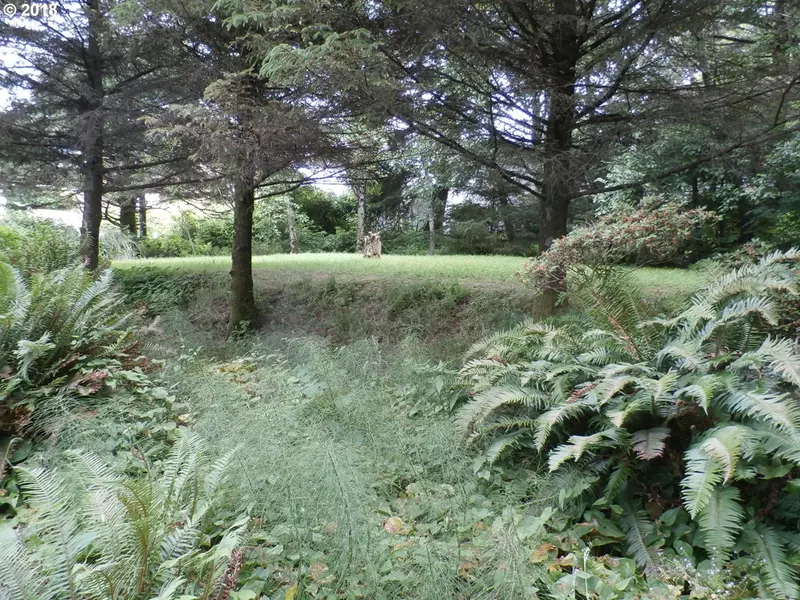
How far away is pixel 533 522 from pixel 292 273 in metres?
6.84

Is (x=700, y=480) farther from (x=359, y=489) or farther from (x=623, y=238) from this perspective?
(x=623, y=238)

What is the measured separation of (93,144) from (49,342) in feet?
14.9

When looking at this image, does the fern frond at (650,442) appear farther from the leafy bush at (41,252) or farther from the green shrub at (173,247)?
the green shrub at (173,247)

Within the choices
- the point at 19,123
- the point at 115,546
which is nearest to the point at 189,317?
the point at 19,123

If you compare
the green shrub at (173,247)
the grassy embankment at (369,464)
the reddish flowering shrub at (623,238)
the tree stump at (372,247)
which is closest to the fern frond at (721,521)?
the grassy embankment at (369,464)

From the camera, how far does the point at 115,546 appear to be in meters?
1.74

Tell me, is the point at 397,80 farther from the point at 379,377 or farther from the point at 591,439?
the point at 591,439

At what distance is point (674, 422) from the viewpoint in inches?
103

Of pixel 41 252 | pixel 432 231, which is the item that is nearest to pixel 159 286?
pixel 41 252

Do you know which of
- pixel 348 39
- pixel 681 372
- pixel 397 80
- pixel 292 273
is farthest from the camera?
pixel 292 273

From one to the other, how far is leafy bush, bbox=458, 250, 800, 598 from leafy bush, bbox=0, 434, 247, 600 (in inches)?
65.0

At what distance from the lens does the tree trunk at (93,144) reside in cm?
650

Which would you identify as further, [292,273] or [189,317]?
[292,273]

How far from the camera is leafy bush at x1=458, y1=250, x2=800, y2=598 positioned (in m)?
2.07
